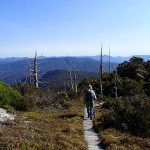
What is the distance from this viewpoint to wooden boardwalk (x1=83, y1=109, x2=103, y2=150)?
1394 cm

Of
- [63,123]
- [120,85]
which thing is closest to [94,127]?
[63,123]

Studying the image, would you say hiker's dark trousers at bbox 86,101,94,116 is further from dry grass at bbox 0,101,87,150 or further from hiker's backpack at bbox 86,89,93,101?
dry grass at bbox 0,101,87,150

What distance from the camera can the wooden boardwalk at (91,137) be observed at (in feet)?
45.7

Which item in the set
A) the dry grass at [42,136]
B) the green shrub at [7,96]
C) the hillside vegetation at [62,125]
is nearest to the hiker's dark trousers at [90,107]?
the hillside vegetation at [62,125]

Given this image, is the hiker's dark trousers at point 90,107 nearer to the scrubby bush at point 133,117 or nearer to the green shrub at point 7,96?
the scrubby bush at point 133,117

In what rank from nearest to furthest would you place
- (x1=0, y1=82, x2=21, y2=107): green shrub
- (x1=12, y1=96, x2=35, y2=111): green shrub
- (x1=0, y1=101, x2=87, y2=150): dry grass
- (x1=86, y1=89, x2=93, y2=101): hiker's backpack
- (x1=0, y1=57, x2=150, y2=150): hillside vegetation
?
(x1=0, y1=101, x2=87, y2=150): dry grass
(x1=0, y1=57, x2=150, y2=150): hillside vegetation
(x1=86, y1=89, x2=93, y2=101): hiker's backpack
(x1=0, y1=82, x2=21, y2=107): green shrub
(x1=12, y1=96, x2=35, y2=111): green shrub

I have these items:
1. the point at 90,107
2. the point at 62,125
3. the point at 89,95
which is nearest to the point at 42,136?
the point at 62,125

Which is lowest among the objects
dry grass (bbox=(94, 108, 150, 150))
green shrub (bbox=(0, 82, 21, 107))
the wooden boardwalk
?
the wooden boardwalk

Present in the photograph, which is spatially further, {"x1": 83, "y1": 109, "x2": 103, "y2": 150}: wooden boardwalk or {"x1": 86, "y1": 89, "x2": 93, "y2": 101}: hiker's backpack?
{"x1": 86, "y1": 89, "x2": 93, "y2": 101}: hiker's backpack

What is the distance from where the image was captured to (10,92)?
23891mm

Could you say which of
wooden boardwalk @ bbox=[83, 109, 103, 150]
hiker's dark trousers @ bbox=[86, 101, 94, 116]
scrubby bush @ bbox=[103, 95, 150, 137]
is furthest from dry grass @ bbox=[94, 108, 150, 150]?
hiker's dark trousers @ bbox=[86, 101, 94, 116]

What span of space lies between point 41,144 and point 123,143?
124 inches

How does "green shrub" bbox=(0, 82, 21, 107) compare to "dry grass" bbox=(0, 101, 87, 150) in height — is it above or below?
above

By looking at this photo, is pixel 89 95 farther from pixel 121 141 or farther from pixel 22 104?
pixel 121 141
